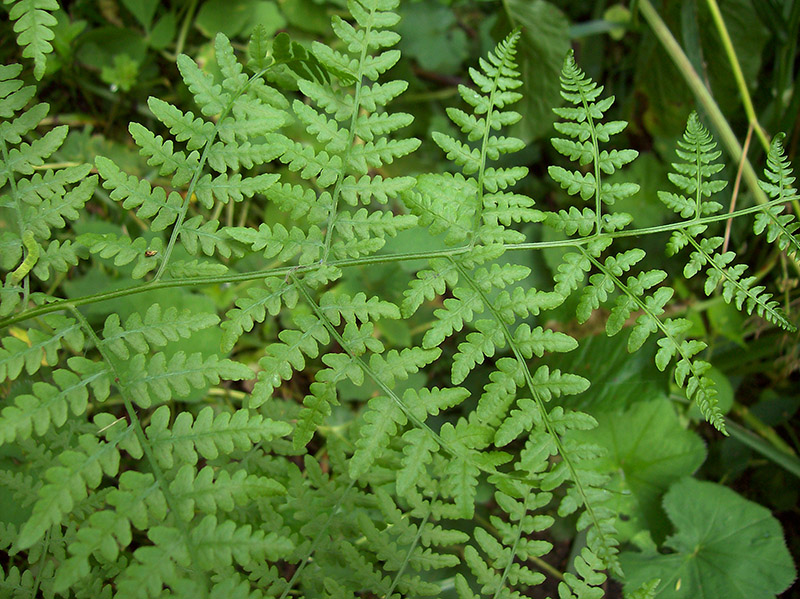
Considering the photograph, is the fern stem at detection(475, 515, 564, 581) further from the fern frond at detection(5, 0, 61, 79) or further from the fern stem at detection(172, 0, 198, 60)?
the fern stem at detection(172, 0, 198, 60)

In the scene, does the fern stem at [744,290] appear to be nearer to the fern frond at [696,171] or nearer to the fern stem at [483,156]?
the fern frond at [696,171]

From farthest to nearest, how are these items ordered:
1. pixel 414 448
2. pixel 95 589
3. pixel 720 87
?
pixel 720 87, pixel 95 589, pixel 414 448

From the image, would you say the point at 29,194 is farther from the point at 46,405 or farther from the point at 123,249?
the point at 46,405

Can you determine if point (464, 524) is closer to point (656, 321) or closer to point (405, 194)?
point (656, 321)

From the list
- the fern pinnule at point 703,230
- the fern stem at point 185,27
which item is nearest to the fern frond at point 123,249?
the fern pinnule at point 703,230

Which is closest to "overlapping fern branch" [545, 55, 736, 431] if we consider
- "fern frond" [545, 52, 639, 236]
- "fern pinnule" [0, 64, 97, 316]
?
"fern frond" [545, 52, 639, 236]

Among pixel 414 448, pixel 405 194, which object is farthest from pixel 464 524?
pixel 405 194

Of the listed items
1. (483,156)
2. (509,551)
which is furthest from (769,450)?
(483,156)

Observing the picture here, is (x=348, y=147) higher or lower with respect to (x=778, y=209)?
lower
